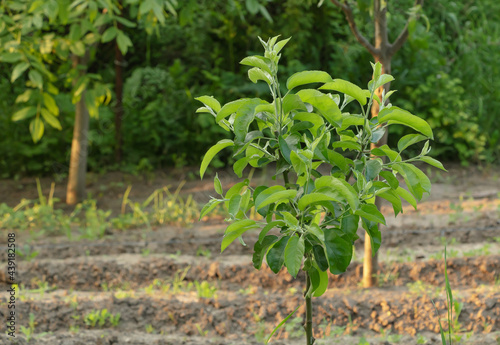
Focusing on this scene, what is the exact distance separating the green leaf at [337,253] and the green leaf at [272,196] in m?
0.16

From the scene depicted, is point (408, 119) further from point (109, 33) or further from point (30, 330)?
point (109, 33)

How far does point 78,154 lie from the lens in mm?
5641

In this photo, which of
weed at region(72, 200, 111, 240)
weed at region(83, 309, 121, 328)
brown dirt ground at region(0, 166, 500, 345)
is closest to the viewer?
brown dirt ground at region(0, 166, 500, 345)

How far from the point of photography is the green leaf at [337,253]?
Answer: 4.74ft

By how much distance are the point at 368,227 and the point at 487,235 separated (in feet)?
9.76

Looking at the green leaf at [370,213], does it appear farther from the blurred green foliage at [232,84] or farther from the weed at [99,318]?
the blurred green foliage at [232,84]

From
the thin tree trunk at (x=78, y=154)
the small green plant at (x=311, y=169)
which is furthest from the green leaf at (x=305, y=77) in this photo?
the thin tree trunk at (x=78, y=154)

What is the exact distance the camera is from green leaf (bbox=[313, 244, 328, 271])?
1533 millimetres

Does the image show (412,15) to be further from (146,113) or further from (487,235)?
(146,113)

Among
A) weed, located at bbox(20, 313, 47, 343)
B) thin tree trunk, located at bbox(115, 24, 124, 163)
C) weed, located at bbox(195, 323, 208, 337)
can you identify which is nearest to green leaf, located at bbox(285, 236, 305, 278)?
weed, located at bbox(195, 323, 208, 337)

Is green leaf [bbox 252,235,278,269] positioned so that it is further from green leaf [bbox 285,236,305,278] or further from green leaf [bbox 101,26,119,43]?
green leaf [bbox 101,26,119,43]

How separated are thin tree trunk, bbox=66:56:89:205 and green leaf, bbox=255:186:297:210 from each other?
14.7ft

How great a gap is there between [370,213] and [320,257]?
179 millimetres

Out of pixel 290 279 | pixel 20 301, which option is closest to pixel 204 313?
pixel 290 279
